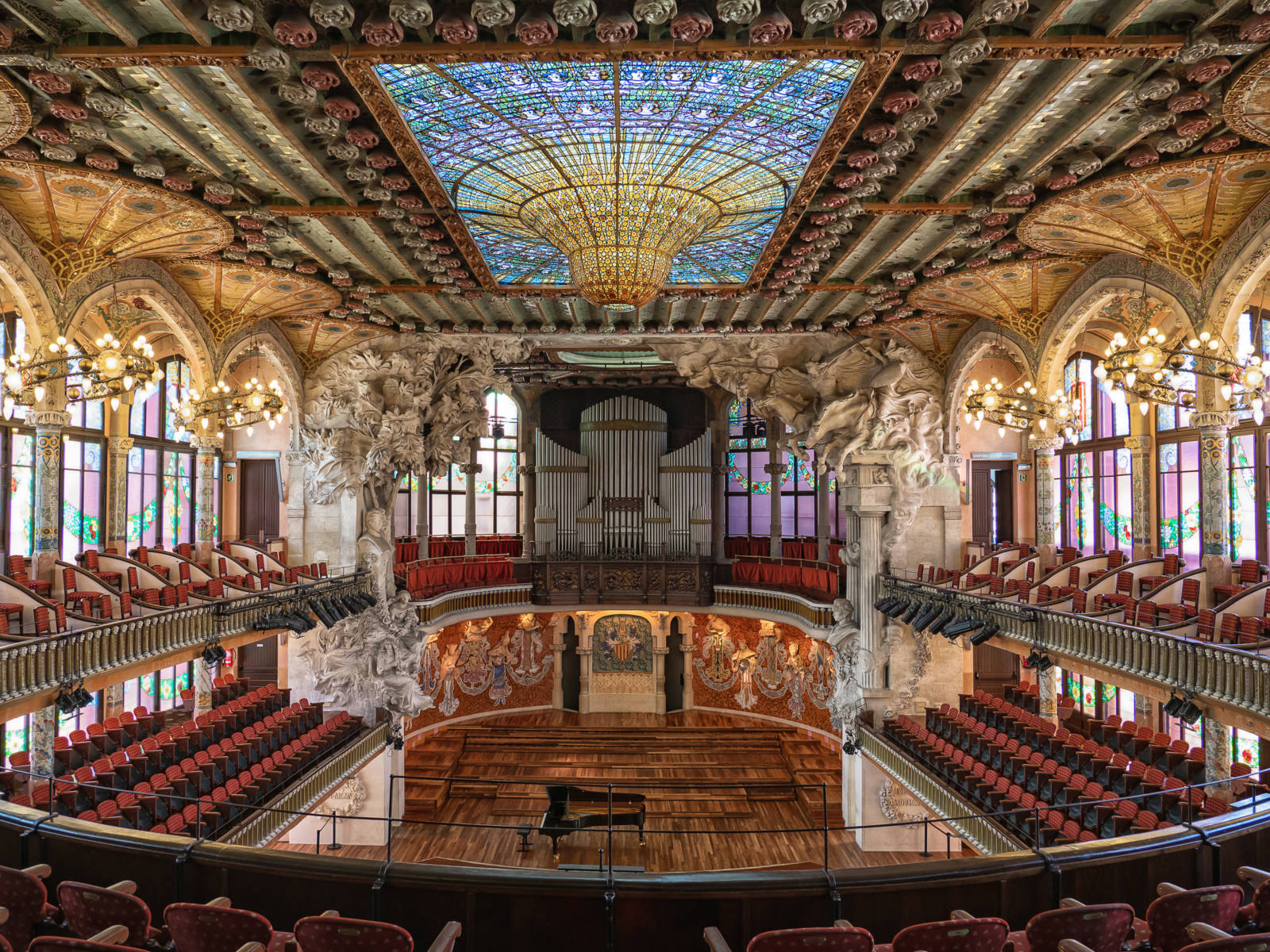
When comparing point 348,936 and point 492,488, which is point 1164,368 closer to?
point 348,936

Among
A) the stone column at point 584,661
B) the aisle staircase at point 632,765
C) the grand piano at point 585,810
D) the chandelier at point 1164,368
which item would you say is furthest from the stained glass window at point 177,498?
the chandelier at point 1164,368

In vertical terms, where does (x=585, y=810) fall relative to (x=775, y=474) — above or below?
below

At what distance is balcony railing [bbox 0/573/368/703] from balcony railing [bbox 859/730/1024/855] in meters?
11.6

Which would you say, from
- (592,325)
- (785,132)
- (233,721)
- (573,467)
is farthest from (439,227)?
(573,467)

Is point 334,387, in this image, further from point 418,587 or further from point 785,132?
point 785,132

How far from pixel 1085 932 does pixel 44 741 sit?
14374mm

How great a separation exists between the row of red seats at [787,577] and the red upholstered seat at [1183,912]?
16.4 metres

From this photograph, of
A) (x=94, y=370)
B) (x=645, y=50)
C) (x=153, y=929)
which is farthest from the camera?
(x=94, y=370)

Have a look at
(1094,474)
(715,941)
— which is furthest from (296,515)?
(1094,474)

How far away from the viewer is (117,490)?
18547mm

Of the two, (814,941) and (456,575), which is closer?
(814,941)

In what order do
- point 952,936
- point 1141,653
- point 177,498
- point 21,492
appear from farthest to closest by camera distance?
point 177,498, point 21,492, point 1141,653, point 952,936

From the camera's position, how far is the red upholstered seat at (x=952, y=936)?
4156 millimetres

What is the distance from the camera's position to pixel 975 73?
7855 millimetres
